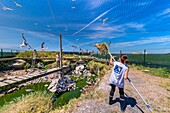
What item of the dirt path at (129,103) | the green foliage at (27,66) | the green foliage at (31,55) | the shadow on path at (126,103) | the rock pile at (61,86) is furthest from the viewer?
the green foliage at (31,55)

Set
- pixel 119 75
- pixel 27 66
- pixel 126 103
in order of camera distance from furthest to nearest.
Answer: pixel 27 66
pixel 126 103
pixel 119 75

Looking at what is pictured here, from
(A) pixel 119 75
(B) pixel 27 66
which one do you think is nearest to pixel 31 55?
(B) pixel 27 66

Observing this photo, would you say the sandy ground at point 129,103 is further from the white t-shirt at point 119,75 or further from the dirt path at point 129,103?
the white t-shirt at point 119,75

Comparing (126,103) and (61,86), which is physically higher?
(126,103)

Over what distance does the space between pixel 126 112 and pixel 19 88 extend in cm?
725

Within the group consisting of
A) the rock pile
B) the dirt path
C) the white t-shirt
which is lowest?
the rock pile

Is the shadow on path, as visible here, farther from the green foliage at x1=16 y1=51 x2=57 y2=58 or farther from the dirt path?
the green foliage at x1=16 y1=51 x2=57 y2=58

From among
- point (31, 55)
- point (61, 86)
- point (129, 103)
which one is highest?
point (31, 55)

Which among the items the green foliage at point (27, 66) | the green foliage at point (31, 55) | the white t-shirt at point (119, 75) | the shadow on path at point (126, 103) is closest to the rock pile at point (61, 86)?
the shadow on path at point (126, 103)

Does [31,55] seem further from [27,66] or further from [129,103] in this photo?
[129,103]

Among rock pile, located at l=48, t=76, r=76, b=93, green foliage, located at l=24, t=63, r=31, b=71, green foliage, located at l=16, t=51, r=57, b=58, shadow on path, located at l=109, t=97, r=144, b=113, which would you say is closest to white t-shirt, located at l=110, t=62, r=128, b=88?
shadow on path, located at l=109, t=97, r=144, b=113

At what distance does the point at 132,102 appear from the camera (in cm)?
368

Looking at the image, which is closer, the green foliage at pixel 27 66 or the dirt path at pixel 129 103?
the dirt path at pixel 129 103

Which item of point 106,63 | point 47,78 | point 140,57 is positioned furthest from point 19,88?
point 140,57
